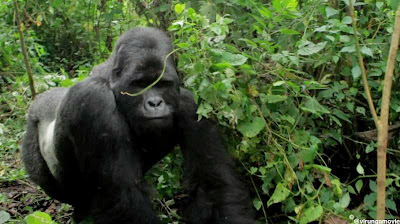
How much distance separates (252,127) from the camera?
3156 millimetres

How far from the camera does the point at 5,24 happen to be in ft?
21.7

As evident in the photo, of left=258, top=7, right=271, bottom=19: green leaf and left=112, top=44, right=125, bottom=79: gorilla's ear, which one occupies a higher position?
left=258, top=7, right=271, bottom=19: green leaf

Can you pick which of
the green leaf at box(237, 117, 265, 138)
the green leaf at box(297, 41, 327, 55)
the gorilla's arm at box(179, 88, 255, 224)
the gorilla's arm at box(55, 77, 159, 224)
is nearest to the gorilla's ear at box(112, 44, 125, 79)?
the gorilla's arm at box(55, 77, 159, 224)

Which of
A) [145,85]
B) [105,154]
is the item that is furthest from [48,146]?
[145,85]

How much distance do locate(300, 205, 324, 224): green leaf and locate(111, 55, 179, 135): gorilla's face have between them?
0.94 metres

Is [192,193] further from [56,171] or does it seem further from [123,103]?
[56,171]

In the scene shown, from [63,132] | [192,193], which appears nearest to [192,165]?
[192,193]

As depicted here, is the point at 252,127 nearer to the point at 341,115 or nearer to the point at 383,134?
the point at 341,115

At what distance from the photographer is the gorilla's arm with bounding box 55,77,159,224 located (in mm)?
3133

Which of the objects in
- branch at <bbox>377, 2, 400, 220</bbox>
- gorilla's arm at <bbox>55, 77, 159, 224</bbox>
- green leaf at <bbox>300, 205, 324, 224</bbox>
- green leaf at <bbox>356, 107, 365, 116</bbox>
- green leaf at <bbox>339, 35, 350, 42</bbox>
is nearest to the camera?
branch at <bbox>377, 2, 400, 220</bbox>

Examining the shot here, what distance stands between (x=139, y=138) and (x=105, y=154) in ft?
0.77

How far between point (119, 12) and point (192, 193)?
191 centimetres

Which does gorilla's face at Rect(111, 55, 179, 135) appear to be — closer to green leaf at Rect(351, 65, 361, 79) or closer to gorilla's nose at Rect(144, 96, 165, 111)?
gorilla's nose at Rect(144, 96, 165, 111)

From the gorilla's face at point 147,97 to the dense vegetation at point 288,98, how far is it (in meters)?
0.14
